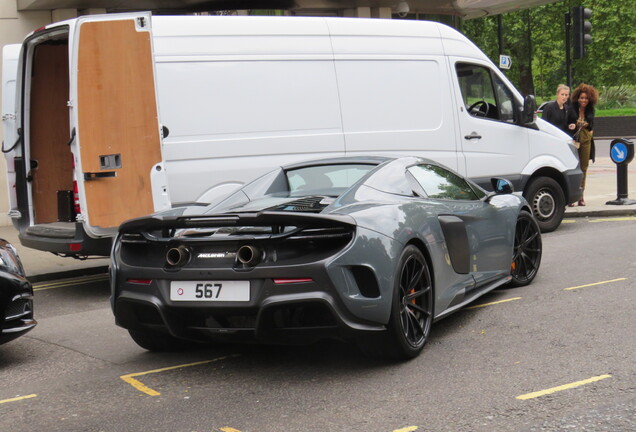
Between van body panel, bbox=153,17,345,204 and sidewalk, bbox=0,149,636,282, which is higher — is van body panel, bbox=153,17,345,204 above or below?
above

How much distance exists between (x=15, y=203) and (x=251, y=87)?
113 inches

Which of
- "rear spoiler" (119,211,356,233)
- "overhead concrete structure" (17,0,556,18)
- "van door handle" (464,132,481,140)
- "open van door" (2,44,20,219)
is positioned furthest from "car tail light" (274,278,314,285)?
"overhead concrete structure" (17,0,556,18)

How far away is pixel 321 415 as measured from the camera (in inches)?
188

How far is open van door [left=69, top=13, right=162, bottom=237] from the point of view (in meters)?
8.59

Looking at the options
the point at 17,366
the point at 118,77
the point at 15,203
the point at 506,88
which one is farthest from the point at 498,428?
the point at 506,88

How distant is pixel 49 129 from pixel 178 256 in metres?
5.47

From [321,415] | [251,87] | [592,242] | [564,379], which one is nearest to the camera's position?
[321,415]

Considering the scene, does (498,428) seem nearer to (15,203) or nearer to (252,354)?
(252,354)

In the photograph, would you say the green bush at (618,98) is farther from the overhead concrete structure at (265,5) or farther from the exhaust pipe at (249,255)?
the exhaust pipe at (249,255)

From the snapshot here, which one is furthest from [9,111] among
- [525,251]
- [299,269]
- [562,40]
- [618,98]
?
[562,40]

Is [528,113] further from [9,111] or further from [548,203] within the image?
[9,111]

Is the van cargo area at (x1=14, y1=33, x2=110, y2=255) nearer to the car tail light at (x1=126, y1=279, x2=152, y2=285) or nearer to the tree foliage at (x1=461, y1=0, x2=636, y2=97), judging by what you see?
the car tail light at (x1=126, y1=279, x2=152, y2=285)

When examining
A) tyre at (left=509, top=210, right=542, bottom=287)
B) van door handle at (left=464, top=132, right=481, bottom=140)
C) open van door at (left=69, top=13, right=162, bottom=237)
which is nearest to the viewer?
tyre at (left=509, top=210, right=542, bottom=287)

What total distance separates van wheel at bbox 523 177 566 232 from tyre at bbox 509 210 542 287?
169 inches
